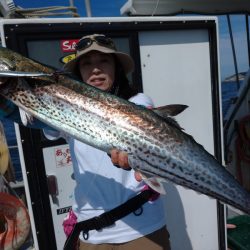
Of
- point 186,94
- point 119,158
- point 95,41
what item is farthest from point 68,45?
point 119,158

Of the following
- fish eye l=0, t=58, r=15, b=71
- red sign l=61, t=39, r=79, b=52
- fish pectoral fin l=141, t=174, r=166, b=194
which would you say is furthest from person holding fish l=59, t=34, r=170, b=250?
red sign l=61, t=39, r=79, b=52

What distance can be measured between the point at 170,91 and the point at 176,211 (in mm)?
1055

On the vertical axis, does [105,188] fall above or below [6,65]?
below

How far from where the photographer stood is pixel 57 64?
2754 mm

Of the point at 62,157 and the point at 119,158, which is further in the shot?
the point at 62,157

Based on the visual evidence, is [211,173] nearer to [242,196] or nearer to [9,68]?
[242,196]

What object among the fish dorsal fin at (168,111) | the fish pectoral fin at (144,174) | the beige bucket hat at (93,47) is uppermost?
the beige bucket hat at (93,47)

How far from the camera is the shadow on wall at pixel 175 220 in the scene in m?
3.19

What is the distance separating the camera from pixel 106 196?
2.02 m

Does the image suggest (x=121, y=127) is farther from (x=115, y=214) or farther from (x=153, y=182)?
(x=115, y=214)

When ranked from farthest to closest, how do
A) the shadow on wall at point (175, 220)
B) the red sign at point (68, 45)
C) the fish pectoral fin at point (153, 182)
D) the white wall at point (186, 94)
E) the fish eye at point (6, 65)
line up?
the shadow on wall at point (175, 220) < the white wall at point (186, 94) < the red sign at point (68, 45) < the fish pectoral fin at point (153, 182) < the fish eye at point (6, 65)

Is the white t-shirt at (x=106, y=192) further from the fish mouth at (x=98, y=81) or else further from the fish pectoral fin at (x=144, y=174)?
the fish mouth at (x=98, y=81)

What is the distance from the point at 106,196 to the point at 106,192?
27 millimetres

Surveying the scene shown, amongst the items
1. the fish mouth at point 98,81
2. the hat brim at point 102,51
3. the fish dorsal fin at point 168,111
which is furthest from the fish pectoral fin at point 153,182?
the hat brim at point 102,51
